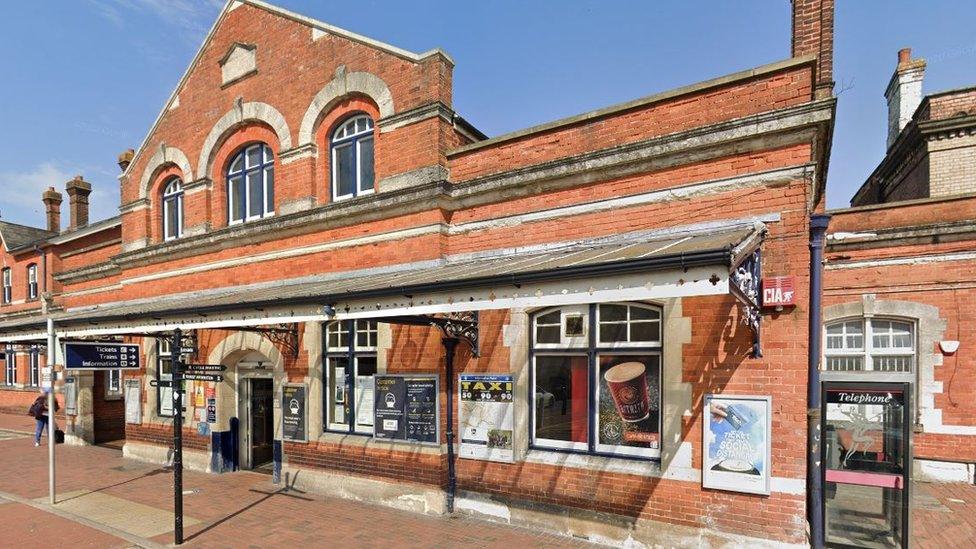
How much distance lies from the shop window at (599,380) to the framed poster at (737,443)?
67cm

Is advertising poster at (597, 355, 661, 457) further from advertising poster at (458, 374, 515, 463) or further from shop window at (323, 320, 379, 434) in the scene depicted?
shop window at (323, 320, 379, 434)

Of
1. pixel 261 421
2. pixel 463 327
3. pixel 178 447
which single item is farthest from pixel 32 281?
pixel 463 327

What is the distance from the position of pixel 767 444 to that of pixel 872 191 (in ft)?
52.6

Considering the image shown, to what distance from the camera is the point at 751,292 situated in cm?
553

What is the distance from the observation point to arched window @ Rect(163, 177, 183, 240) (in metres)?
13.2

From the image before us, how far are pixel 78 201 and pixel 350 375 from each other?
20521mm

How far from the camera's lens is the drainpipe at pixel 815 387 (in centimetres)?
566

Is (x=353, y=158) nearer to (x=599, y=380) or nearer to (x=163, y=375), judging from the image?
(x=599, y=380)

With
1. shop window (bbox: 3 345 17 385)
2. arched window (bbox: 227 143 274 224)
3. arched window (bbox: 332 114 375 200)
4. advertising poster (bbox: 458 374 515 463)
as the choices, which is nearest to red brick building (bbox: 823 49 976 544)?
advertising poster (bbox: 458 374 515 463)

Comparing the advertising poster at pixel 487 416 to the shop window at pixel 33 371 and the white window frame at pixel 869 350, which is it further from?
the shop window at pixel 33 371

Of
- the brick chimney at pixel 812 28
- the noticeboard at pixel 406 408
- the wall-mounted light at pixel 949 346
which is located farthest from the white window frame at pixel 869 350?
the noticeboard at pixel 406 408

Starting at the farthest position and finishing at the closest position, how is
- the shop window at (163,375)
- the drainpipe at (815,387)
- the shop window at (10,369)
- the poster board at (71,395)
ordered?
1. the shop window at (10,369)
2. the poster board at (71,395)
3. the shop window at (163,375)
4. the drainpipe at (815,387)

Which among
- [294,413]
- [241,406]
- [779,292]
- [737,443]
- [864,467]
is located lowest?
[241,406]

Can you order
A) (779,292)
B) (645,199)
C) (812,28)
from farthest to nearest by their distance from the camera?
(812,28), (645,199), (779,292)
